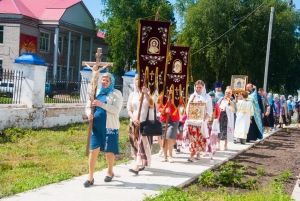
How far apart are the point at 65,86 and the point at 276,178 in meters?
8.16

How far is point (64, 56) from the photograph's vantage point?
127 feet

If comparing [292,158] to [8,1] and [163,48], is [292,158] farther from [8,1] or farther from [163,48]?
[8,1]

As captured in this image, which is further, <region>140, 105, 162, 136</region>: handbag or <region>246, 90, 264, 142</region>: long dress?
<region>246, 90, 264, 142</region>: long dress

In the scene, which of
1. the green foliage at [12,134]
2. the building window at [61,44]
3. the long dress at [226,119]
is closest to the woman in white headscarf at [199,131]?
the long dress at [226,119]

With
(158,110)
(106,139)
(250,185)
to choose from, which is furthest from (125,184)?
(158,110)

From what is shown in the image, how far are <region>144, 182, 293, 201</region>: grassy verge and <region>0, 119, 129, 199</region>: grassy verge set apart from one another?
67.1 inches

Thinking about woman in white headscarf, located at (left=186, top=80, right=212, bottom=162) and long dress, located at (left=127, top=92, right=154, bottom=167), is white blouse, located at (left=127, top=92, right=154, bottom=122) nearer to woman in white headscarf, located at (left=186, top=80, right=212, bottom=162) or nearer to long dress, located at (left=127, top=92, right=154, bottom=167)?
long dress, located at (left=127, top=92, right=154, bottom=167)

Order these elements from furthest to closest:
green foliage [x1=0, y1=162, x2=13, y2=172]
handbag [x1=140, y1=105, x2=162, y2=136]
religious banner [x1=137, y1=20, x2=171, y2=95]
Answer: religious banner [x1=137, y1=20, x2=171, y2=95] < handbag [x1=140, y1=105, x2=162, y2=136] < green foliage [x1=0, y1=162, x2=13, y2=172]

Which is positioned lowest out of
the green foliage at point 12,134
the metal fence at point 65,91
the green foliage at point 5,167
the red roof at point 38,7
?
the green foliage at point 5,167

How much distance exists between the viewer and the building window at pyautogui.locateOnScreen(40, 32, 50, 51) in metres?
36.0

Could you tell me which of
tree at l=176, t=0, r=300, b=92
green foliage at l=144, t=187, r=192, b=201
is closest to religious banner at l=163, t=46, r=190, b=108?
green foliage at l=144, t=187, r=192, b=201

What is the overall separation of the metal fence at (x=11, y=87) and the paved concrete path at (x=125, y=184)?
16.1 feet

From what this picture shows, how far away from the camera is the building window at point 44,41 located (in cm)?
3600

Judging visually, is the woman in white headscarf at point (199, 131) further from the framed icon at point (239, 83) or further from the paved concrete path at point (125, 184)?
the framed icon at point (239, 83)
